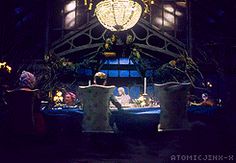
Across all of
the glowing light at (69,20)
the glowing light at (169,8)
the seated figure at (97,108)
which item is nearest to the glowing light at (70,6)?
the glowing light at (69,20)

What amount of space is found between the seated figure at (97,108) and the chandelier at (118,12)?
6.85 feet

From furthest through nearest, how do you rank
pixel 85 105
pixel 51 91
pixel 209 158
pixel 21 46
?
pixel 21 46, pixel 51 91, pixel 85 105, pixel 209 158

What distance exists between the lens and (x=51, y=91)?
18.5 ft

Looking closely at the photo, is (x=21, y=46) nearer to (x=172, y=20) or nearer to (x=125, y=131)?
(x=172, y=20)

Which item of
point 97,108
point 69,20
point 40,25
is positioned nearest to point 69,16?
point 69,20

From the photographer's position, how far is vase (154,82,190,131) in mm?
3936

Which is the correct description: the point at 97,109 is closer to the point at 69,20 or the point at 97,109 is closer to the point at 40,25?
the point at 69,20

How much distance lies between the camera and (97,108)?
418 centimetres

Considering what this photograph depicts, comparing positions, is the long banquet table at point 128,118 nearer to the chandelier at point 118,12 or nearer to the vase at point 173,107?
the vase at point 173,107

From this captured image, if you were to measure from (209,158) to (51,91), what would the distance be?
3243 millimetres

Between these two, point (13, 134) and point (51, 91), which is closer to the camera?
point (13, 134)

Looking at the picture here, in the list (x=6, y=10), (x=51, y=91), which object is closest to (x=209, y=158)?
(x=51, y=91)

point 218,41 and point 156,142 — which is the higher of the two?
point 218,41

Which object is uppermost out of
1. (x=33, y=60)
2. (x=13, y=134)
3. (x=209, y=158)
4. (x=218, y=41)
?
(x=218, y=41)
